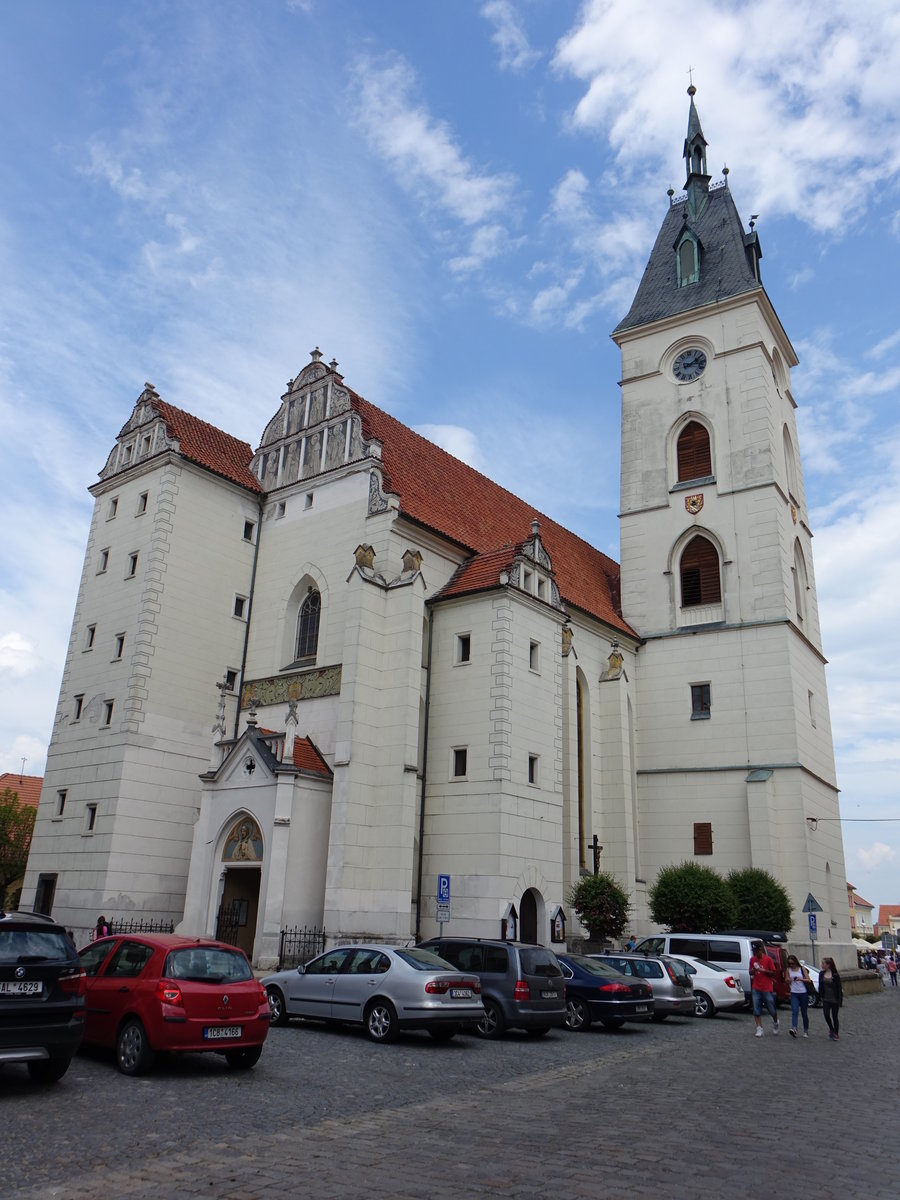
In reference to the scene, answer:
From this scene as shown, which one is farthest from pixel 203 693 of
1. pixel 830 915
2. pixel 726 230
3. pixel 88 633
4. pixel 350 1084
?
pixel 726 230

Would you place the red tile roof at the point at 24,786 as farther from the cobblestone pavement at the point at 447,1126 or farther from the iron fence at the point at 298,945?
the cobblestone pavement at the point at 447,1126

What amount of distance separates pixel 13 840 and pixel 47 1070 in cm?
3156

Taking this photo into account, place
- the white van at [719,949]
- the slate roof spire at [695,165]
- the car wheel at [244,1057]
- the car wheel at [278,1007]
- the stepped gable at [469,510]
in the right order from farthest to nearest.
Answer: the slate roof spire at [695,165] → the stepped gable at [469,510] → the white van at [719,949] → the car wheel at [278,1007] → the car wheel at [244,1057]

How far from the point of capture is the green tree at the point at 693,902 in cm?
2750

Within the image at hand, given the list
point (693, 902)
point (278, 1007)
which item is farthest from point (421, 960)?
point (693, 902)

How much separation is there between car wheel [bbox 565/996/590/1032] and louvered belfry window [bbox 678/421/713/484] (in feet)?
83.7

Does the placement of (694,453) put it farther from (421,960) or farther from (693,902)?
(421,960)

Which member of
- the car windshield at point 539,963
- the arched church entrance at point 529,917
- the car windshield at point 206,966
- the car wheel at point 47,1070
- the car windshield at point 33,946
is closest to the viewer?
the car windshield at point 33,946

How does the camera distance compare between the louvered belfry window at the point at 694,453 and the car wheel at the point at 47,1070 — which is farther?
the louvered belfry window at the point at 694,453

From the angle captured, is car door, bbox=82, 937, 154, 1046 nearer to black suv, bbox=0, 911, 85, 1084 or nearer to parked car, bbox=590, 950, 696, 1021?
black suv, bbox=0, 911, 85, 1084

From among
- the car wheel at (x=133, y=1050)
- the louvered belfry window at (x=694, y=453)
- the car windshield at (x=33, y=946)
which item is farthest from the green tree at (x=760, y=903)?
the car windshield at (x=33, y=946)

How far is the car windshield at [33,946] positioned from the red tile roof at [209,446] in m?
21.1

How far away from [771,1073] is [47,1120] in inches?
351

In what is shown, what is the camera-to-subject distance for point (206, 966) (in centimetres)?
1102
